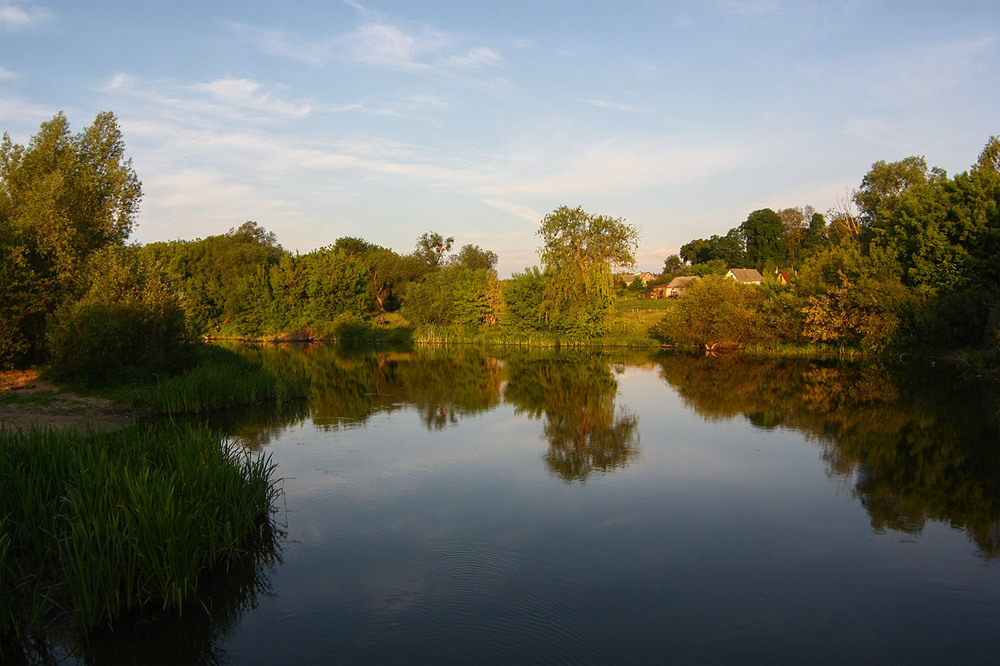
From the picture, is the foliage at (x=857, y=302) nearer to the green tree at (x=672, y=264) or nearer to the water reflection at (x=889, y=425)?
the water reflection at (x=889, y=425)

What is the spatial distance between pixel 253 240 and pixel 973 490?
250 ft

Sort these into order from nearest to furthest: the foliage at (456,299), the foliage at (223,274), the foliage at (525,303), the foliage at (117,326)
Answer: the foliage at (117,326) < the foliage at (525,303) < the foliage at (456,299) < the foliage at (223,274)

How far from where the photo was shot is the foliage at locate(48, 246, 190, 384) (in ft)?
55.5

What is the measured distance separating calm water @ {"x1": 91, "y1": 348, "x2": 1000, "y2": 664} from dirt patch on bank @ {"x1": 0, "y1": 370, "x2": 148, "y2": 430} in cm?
267

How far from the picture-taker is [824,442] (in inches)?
547

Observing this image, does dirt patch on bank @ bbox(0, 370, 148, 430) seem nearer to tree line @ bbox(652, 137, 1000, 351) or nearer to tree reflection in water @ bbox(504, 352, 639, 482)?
tree reflection in water @ bbox(504, 352, 639, 482)

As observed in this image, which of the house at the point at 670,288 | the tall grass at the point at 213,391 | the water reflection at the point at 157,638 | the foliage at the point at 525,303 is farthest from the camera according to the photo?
the house at the point at 670,288

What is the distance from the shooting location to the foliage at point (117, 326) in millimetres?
16906

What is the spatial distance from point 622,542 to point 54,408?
43.5ft

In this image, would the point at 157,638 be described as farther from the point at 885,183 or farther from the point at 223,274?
the point at 223,274

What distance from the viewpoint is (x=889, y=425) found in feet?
50.6

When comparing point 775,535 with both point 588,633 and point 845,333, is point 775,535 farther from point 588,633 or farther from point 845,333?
point 845,333

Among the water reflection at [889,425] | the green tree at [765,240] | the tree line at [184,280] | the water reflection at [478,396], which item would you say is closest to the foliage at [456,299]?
the tree line at [184,280]

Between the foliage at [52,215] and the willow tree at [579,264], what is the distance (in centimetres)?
2702
